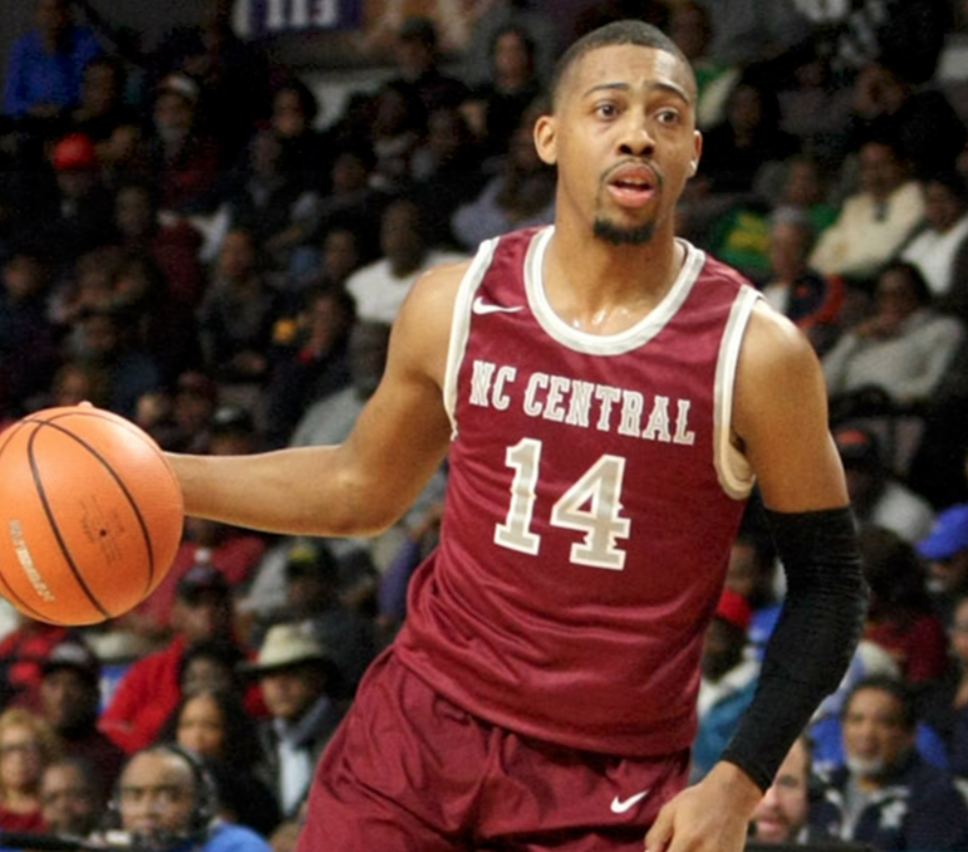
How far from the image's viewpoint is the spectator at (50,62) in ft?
33.4

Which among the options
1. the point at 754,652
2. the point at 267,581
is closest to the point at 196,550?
the point at 267,581

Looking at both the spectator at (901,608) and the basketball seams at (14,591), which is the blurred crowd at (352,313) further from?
the basketball seams at (14,591)

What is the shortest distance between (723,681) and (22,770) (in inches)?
80.4

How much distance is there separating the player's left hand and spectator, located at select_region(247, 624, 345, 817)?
3.41 metres

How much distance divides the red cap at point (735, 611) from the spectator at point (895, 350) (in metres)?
1.02

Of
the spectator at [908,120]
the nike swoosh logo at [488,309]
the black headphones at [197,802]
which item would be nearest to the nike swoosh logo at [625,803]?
the nike swoosh logo at [488,309]

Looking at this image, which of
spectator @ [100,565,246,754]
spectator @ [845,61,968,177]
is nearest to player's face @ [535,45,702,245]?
spectator @ [100,565,246,754]

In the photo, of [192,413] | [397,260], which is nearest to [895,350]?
[397,260]

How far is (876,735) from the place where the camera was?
5637mm

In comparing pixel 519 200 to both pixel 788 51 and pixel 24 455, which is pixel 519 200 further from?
pixel 24 455

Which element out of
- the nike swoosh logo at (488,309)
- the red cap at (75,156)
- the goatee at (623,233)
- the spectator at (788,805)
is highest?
the goatee at (623,233)

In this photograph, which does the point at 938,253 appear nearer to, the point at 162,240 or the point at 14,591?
the point at 162,240

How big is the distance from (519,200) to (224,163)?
7.05 feet

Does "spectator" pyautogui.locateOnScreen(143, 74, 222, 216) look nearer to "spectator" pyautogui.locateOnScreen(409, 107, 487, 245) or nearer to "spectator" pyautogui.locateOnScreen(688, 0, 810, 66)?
"spectator" pyautogui.locateOnScreen(409, 107, 487, 245)
